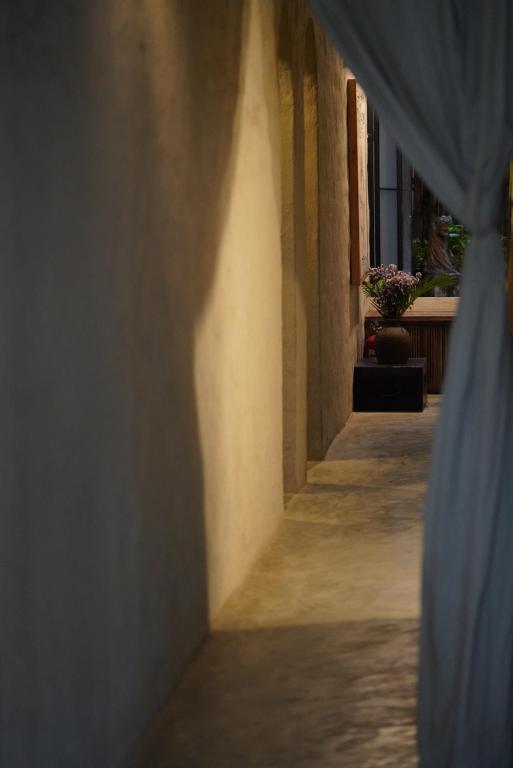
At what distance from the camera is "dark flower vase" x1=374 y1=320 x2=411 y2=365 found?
34.3ft

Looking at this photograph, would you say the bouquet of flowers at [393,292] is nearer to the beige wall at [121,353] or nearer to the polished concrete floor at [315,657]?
the polished concrete floor at [315,657]

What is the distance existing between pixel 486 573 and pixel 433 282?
790cm

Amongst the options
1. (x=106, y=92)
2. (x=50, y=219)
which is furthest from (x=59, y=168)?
(x=106, y=92)

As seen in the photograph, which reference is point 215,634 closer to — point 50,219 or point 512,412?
point 512,412

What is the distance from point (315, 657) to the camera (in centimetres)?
450

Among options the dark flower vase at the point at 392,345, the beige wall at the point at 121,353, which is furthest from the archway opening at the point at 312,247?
the dark flower vase at the point at 392,345

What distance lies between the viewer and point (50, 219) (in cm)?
305

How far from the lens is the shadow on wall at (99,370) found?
287 centimetres

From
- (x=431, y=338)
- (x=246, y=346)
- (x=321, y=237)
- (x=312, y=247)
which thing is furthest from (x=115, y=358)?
(x=431, y=338)

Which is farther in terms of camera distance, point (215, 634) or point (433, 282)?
point (433, 282)

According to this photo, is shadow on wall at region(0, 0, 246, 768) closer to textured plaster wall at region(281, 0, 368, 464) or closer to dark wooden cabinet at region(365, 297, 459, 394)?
textured plaster wall at region(281, 0, 368, 464)

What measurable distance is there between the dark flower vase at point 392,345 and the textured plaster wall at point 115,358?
4.95 meters

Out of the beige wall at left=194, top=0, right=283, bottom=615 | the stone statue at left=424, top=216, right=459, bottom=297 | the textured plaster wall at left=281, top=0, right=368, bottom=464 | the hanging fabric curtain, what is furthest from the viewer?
the stone statue at left=424, top=216, right=459, bottom=297

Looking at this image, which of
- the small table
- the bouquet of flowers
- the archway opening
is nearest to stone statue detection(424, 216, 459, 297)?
the bouquet of flowers
